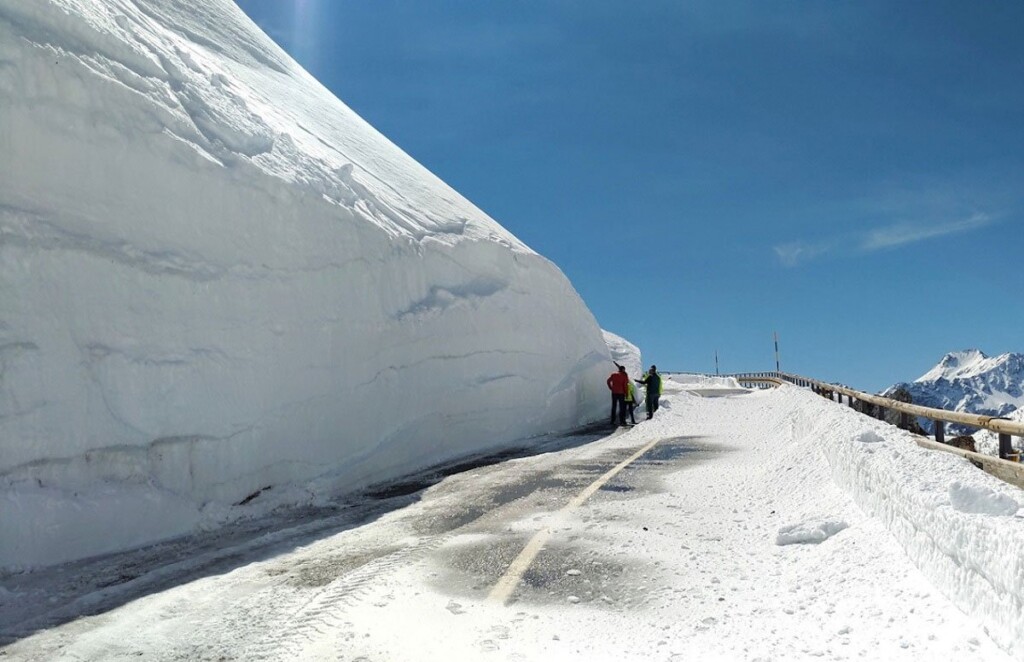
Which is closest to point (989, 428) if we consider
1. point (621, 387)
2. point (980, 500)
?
point (980, 500)

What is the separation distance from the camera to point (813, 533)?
602 centimetres

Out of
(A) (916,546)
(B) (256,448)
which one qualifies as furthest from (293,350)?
(A) (916,546)

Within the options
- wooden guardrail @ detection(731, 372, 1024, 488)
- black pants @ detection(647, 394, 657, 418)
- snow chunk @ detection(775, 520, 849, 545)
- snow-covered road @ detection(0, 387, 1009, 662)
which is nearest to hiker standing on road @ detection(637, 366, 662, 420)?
black pants @ detection(647, 394, 657, 418)

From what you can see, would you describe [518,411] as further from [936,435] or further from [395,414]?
[936,435]

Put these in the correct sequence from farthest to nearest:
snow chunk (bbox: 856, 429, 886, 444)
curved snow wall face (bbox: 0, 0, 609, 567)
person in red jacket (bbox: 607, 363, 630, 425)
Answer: person in red jacket (bbox: 607, 363, 630, 425), snow chunk (bbox: 856, 429, 886, 444), curved snow wall face (bbox: 0, 0, 609, 567)

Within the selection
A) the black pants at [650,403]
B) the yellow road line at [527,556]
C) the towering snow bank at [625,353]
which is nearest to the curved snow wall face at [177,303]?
the yellow road line at [527,556]

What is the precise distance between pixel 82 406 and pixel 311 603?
12.9ft

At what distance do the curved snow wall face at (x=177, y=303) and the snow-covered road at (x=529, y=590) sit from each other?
1.09 m

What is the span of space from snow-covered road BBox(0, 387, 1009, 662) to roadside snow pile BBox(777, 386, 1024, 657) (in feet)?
0.43

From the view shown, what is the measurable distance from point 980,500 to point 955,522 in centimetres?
38

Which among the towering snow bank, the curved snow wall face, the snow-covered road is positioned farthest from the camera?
the towering snow bank

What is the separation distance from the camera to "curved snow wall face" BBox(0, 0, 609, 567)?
7.09m

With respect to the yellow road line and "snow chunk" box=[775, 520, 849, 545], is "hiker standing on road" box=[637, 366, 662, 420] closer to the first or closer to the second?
the yellow road line

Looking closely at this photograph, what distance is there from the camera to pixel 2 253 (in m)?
7.01
